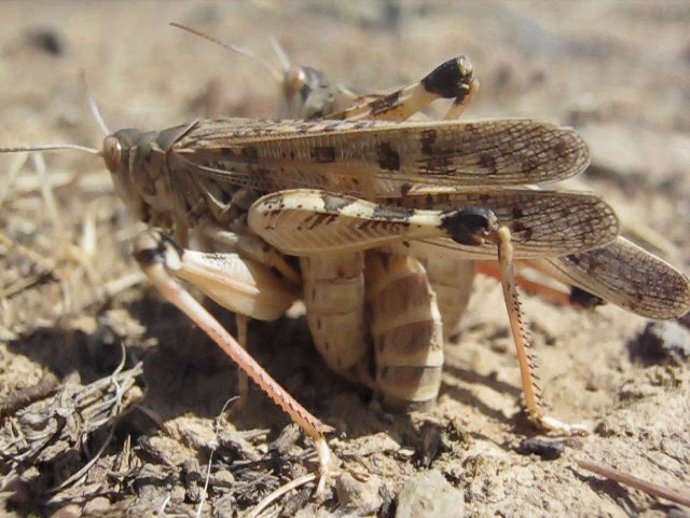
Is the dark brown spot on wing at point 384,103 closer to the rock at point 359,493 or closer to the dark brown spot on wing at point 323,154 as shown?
the dark brown spot on wing at point 323,154

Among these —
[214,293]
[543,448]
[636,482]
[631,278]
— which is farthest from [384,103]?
[636,482]

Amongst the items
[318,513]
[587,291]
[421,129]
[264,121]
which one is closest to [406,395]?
[318,513]

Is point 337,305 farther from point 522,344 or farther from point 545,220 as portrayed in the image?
point 545,220

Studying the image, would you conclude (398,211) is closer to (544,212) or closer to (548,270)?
(544,212)

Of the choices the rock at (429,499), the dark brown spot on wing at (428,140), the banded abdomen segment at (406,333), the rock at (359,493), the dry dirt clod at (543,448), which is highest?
the dark brown spot on wing at (428,140)

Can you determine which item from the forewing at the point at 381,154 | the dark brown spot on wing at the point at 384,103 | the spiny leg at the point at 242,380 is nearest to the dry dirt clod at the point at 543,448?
the forewing at the point at 381,154

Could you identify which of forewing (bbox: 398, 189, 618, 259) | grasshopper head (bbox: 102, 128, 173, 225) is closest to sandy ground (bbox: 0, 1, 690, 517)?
grasshopper head (bbox: 102, 128, 173, 225)
